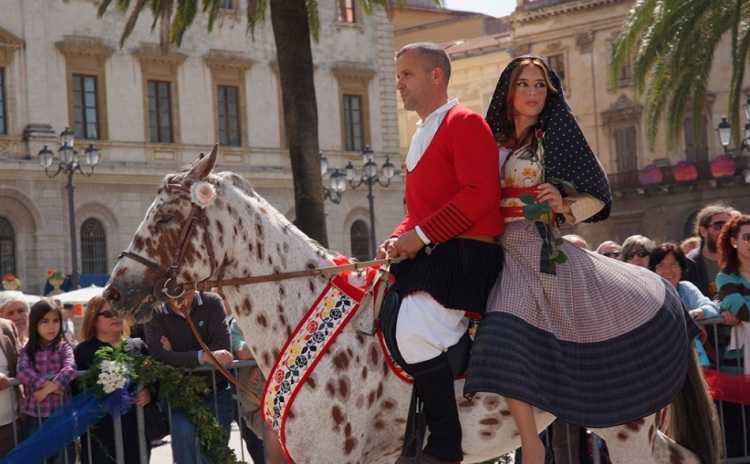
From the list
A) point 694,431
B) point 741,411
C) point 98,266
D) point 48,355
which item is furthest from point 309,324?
point 98,266

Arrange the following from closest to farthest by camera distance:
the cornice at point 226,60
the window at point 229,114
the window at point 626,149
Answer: the cornice at point 226,60 < the window at point 229,114 < the window at point 626,149

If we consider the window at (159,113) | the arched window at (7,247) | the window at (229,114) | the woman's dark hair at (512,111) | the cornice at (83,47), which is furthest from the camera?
the window at (229,114)

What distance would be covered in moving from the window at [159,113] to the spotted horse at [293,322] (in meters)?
34.1

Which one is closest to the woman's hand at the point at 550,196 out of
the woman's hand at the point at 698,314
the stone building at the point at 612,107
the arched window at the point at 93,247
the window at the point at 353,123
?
the woman's hand at the point at 698,314

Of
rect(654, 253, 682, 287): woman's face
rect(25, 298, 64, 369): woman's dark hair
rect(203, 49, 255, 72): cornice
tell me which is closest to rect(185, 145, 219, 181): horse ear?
rect(25, 298, 64, 369): woman's dark hair

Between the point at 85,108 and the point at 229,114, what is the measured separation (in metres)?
5.51

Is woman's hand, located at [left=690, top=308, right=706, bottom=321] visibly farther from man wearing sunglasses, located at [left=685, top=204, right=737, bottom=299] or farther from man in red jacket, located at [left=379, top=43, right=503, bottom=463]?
man in red jacket, located at [left=379, top=43, right=503, bottom=463]

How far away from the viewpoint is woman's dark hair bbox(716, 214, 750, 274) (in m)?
8.17

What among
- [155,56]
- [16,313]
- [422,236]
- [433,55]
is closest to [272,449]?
[422,236]

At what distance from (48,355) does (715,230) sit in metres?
5.16

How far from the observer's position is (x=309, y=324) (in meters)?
5.70

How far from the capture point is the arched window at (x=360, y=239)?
43562mm

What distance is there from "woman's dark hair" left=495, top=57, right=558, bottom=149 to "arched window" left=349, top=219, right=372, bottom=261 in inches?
1477

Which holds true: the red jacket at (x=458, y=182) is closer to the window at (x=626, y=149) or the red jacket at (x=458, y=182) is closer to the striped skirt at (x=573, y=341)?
the striped skirt at (x=573, y=341)
